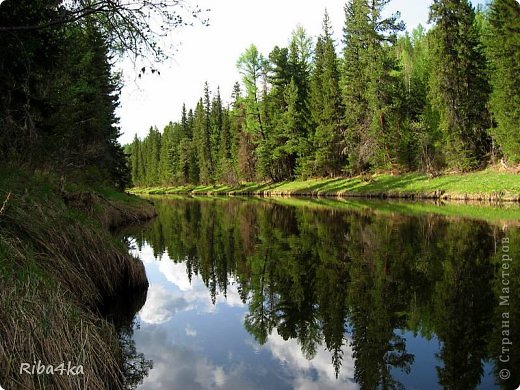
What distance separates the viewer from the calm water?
5.71m

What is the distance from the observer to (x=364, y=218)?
20.9m

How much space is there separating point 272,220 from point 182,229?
4917 millimetres

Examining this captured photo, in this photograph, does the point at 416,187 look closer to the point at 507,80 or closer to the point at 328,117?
the point at 507,80

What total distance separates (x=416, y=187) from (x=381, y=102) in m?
9.75

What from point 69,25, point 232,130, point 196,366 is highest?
point 232,130

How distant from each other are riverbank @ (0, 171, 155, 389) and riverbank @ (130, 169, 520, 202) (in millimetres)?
→ 25711

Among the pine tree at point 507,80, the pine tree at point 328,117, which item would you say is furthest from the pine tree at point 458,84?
the pine tree at point 328,117

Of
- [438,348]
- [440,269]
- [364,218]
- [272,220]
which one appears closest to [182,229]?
[272,220]

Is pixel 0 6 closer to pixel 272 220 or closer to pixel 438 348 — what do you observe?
pixel 438 348

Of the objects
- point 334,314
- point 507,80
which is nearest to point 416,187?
point 507,80

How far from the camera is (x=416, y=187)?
114 ft

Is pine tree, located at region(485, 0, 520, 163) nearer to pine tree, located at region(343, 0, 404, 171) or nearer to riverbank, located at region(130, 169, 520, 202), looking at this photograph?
riverbank, located at region(130, 169, 520, 202)

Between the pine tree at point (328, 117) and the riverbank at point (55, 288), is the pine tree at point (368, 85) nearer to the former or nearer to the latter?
the pine tree at point (328, 117)

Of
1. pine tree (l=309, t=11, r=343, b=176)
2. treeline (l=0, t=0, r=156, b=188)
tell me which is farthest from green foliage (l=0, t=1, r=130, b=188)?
pine tree (l=309, t=11, r=343, b=176)
